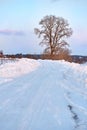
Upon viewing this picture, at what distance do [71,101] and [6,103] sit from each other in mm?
2139

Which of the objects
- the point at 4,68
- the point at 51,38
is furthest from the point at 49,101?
the point at 51,38

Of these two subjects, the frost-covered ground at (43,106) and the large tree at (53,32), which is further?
the large tree at (53,32)

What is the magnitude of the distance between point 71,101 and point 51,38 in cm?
4987

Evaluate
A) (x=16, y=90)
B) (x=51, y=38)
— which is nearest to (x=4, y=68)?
(x=16, y=90)

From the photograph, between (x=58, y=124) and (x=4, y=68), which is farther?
(x=4, y=68)

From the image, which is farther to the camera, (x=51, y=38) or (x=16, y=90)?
(x=51, y=38)

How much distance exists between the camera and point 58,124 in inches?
363

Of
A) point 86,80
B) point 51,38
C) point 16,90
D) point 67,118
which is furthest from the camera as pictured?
point 51,38

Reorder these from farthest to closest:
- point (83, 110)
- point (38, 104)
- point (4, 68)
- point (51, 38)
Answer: point (51, 38) < point (4, 68) < point (38, 104) < point (83, 110)

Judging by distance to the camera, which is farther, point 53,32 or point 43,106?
point 53,32

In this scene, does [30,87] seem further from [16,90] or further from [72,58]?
[72,58]

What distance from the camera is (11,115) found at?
10.2 m

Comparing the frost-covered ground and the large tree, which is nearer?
the frost-covered ground

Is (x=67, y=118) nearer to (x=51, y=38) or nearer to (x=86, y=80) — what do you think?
(x=86, y=80)
